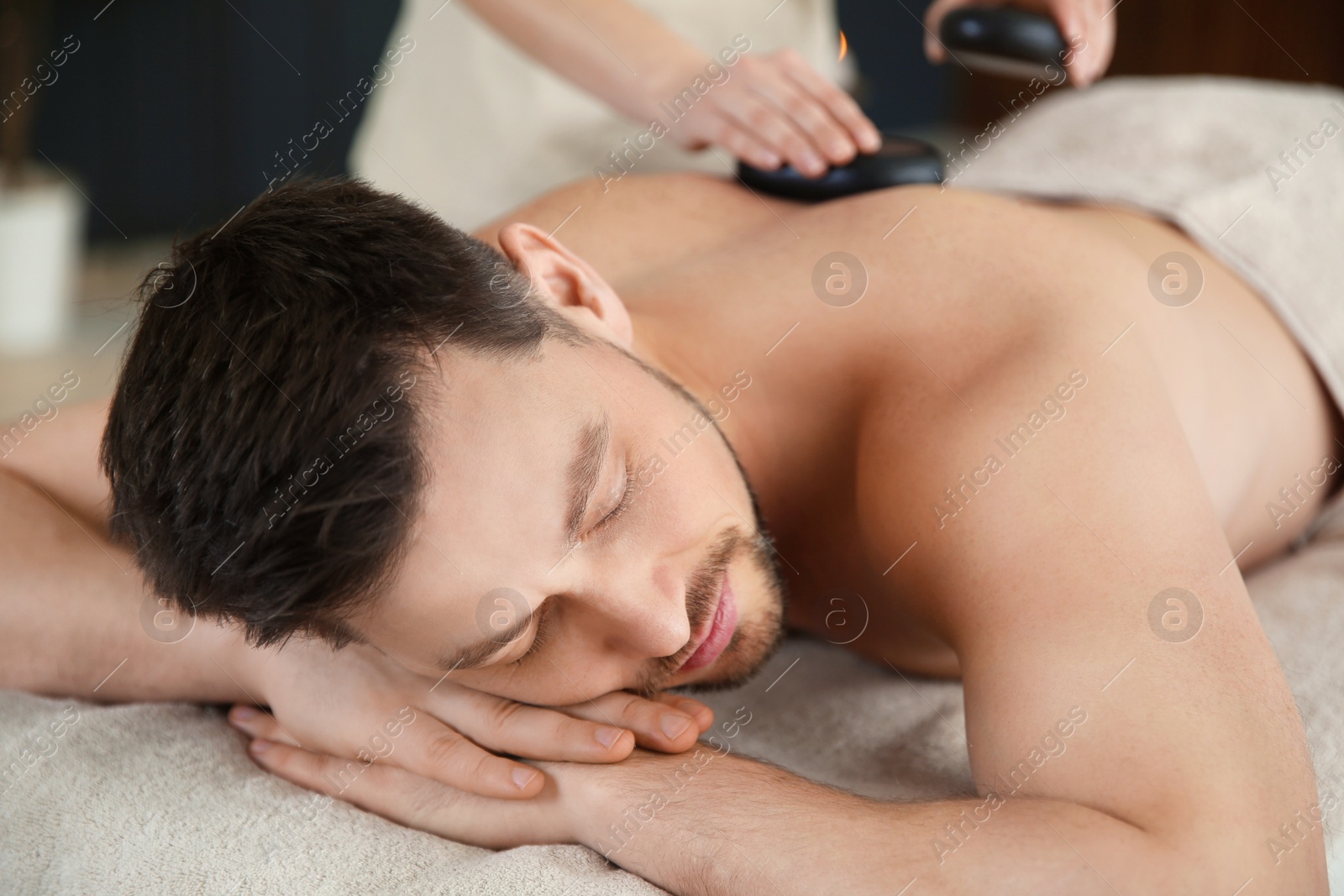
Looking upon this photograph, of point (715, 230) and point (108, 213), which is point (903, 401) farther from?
point (108, 213)

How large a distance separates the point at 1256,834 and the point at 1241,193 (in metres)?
0.88

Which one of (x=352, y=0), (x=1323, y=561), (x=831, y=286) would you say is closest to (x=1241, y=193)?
(x=1323, y=561)

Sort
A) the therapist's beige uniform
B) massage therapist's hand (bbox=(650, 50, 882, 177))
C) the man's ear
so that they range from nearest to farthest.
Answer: the man's ear, massage therapist's hand (bbox=(650, 50, 882, 177)), the therapist's beige uniform

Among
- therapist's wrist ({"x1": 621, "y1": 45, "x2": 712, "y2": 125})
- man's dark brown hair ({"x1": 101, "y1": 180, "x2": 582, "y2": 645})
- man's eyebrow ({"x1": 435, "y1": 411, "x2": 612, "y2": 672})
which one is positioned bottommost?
man's eyebrow ({"x1": 435, "y1": 411, "x2": 612, "y2": 672})

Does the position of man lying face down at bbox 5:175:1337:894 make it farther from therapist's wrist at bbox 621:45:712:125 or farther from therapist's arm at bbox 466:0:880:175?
therapist's wrist at bbox 621:45:712:125

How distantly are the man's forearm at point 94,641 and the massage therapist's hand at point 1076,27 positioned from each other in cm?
108

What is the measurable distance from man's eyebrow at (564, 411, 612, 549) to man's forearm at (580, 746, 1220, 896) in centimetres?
19

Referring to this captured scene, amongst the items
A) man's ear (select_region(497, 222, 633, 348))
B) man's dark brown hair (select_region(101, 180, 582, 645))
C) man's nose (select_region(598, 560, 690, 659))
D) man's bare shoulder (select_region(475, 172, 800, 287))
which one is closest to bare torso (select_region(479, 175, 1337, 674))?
man's bare shoulder (select_region(475, 172, 800, 287))

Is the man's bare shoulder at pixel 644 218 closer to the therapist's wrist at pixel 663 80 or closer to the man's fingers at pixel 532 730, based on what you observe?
the therapist's wrist at pixel 663 80

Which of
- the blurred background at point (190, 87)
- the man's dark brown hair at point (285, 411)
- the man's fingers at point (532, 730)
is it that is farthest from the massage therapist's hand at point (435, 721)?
the blurred background at point (190, 87)

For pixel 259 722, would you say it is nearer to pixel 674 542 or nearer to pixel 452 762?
pixel 452 762

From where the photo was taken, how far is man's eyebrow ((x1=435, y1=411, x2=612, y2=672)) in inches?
31.3

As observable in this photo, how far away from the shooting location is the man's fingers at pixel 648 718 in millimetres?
847

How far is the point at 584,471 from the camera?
81 cm
